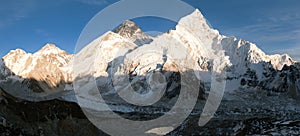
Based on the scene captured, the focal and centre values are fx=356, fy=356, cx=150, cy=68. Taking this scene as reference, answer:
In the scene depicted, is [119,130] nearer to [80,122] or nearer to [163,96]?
[80,122]

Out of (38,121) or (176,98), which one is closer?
(38,121)

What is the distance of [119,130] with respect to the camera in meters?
49.5

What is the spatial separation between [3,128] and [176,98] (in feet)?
522

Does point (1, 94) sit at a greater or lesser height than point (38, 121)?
greater

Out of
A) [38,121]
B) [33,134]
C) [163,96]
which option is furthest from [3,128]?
[163,96]

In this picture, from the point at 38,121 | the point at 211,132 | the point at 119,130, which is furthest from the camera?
the point at 119,130

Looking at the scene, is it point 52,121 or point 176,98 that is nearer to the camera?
point 52,121

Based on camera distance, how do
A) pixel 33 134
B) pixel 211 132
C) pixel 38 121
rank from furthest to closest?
pixel 211 132
pixel 38 121
pixel 33 134

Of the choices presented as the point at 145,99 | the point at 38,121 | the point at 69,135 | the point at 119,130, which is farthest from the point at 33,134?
the point at 145,99

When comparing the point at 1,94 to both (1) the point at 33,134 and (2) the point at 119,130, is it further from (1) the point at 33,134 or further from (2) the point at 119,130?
(2) the point at 119,130

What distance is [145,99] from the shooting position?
179125 millimetres

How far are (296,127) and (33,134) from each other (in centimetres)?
2663

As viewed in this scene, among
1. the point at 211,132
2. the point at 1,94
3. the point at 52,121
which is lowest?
the point at 211,132

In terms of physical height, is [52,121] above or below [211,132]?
above
